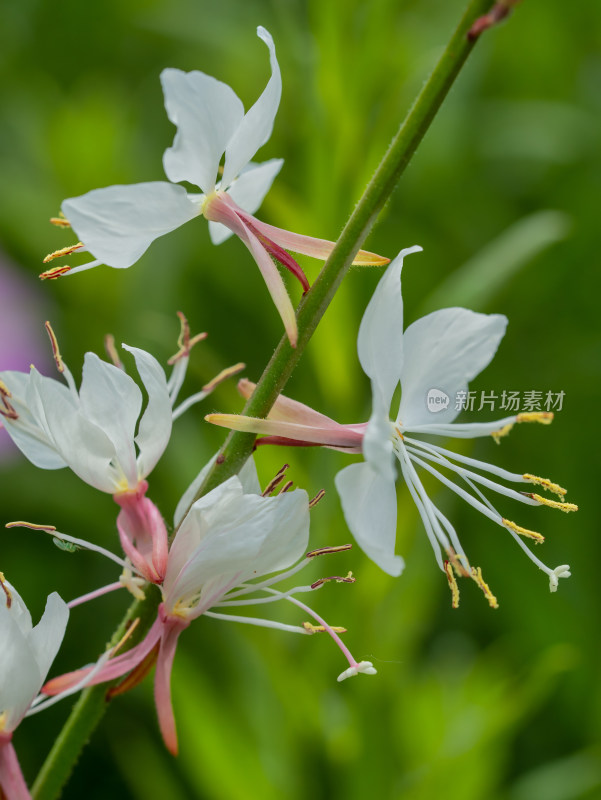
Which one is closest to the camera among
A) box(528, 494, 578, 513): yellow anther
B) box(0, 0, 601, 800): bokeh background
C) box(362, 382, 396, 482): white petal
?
box(362, 382, 396, 482): white petal

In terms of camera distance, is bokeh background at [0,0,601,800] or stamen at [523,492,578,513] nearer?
stamen at [523,492,578,513]

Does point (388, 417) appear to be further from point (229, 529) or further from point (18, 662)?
point (18, 662)

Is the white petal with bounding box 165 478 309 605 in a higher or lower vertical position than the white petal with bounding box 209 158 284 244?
lower

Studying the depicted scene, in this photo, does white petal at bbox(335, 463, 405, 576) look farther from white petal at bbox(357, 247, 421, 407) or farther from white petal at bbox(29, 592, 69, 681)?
white petal at bbox(29, 592, 69, 681)

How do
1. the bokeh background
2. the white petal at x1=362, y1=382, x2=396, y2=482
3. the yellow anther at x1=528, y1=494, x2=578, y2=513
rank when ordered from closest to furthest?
the white petal at x1=362, y1=382, x2=396, y2=482
the yellow anther at x1=528, y1=494, x2=578, y2=513
the bokeh background

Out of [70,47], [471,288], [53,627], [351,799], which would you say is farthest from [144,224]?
[70,47]

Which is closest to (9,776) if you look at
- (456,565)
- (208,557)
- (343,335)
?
(208,557)

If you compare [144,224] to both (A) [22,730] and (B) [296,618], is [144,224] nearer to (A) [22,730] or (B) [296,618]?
(B) [296,618]

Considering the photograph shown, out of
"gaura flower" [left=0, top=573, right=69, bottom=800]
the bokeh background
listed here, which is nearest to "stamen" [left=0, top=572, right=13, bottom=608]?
"gaura flower" [left=0, top=573, right=69, bottom=800]
